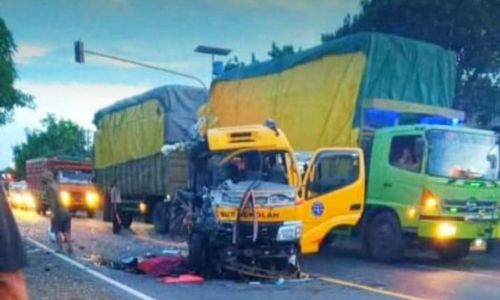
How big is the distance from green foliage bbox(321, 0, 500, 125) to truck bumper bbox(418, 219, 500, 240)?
14.0m

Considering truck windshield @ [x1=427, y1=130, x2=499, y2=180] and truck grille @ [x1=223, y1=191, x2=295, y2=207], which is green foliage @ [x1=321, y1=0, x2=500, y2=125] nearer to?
truck windshield @ [x1=427, y1=130, x2=499, y2=180]

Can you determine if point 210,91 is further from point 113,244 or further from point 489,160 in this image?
point 489,160

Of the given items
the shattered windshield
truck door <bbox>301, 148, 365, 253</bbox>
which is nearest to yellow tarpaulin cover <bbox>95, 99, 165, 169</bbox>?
truck door <bbox>301, 148, 365, 253</bbox>

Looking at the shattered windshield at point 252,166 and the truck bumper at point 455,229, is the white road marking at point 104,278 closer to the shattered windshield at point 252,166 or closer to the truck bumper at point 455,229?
the shattered windshield at point 252,166

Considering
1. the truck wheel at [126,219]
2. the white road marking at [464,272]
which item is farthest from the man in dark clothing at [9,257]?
the truck wheel at [126,219]

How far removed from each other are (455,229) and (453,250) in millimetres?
1566

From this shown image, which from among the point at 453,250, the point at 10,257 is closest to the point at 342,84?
the point at 453,250

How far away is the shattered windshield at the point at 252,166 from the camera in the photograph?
1172 centimetres

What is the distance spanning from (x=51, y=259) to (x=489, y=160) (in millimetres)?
8596

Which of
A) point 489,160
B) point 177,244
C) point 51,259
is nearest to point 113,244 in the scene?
point 177,244

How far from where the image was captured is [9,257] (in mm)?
2746

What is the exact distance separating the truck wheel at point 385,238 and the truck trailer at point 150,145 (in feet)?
21.5

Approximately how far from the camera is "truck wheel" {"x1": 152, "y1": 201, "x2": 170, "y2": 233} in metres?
21.5

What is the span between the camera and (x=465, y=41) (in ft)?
86.8
